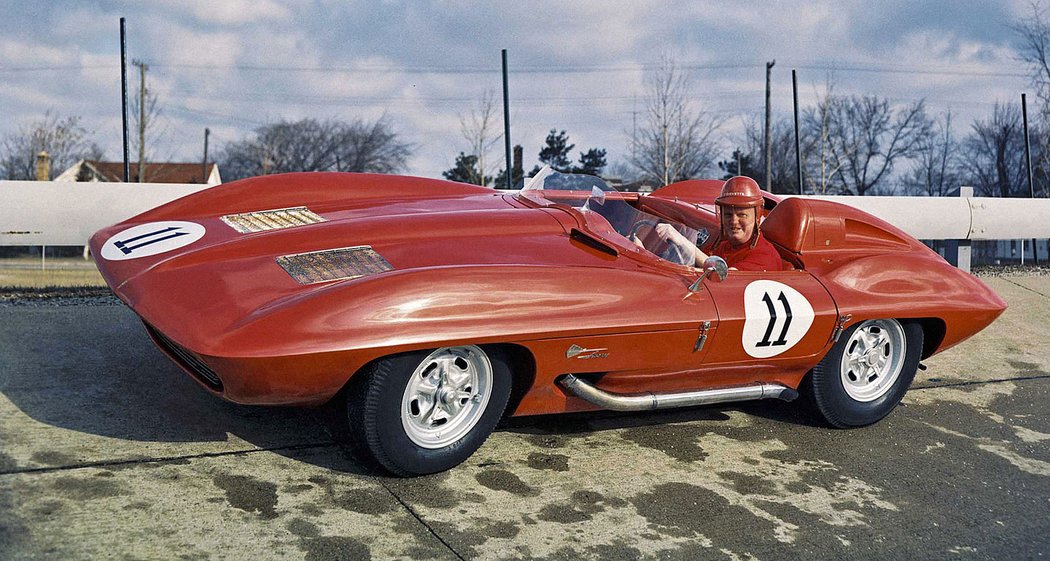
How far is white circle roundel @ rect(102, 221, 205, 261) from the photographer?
3.72 metres

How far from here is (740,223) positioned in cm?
448

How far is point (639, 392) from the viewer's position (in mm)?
3750

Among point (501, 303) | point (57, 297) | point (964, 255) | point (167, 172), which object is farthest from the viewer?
point (167, 172)

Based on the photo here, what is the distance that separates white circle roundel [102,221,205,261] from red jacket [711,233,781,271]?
2506 millimetres

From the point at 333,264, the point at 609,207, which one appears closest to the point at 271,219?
the point at 333,264

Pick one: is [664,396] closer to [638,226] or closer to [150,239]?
[638,226]

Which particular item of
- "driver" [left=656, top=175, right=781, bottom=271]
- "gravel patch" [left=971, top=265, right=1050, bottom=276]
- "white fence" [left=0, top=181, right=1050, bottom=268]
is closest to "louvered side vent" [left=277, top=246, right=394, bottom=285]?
"driver" [left=656, top=175, right=781, bottom=271]

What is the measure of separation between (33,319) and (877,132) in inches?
1803

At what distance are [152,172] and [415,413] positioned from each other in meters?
33.2

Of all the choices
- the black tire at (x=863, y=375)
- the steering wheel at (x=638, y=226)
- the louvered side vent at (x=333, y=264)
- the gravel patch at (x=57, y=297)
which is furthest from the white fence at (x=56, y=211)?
the black tire at (x=863, y=375)

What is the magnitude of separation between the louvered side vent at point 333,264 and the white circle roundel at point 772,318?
1.60m

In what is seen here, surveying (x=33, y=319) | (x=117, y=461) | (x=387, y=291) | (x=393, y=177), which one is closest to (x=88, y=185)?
(x=33, y=319)

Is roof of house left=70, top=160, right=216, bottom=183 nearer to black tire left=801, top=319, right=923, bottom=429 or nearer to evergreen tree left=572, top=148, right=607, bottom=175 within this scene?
evergreen tree left=572, top=148, right=607, bottom=175

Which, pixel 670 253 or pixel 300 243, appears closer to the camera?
pixel 300 243
